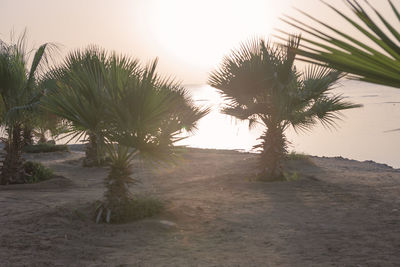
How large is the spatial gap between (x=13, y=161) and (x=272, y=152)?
22.3 ft

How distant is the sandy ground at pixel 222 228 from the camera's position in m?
5.15

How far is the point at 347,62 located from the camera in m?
1.40

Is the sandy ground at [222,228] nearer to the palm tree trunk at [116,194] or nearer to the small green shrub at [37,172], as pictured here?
the palm tree trunk at [116,194]

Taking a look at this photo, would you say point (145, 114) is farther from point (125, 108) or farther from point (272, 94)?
point (272, 94)

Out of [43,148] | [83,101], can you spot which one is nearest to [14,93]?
[83,101]

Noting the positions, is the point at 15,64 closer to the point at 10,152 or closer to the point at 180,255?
the point at 10,152

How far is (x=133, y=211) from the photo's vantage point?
6988 mm

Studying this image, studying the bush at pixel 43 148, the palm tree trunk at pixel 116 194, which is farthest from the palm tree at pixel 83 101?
the bush at pixel 43 148

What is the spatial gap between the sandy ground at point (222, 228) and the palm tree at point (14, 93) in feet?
2.96

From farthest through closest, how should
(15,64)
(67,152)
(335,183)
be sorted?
1. (67,152)
2. (335,183)
3. (15,64)

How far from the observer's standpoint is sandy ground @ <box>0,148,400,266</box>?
5.15 metres

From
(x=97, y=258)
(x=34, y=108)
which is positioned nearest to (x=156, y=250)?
(x=97, y=258)

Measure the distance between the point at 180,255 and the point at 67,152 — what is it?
48.3 ft

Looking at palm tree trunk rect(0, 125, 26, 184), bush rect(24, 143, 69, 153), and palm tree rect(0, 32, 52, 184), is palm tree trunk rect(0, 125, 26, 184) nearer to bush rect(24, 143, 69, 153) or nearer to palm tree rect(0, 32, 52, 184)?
palm tree rect(0, 32, 52, 184)
